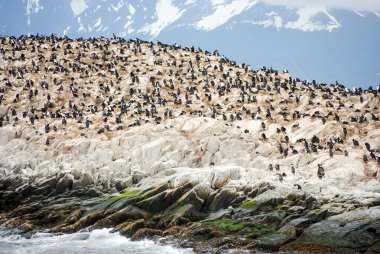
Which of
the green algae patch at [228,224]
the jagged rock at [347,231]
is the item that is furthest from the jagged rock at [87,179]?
the jagged rock at [347,231]

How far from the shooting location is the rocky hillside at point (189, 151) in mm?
45156

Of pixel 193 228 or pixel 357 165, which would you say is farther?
pixel 357 165

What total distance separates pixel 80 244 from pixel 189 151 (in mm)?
23776

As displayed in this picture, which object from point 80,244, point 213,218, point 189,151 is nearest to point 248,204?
point 213,218

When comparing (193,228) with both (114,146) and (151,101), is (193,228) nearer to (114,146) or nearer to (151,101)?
(114,146)

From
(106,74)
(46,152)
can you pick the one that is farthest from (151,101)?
(46,152)

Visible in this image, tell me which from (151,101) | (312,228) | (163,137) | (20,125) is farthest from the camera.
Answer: (151,101)

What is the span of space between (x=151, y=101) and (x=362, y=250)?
2413 inches

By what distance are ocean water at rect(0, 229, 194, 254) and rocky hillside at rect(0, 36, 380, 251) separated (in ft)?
5.49

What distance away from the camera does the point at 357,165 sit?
54.6 m

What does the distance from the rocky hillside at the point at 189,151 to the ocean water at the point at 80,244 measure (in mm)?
1673

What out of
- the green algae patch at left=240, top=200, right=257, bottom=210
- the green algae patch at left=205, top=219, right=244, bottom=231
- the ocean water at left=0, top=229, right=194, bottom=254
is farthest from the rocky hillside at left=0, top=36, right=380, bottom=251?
the ocean water at left=0, top=229, right=194, bottom=254

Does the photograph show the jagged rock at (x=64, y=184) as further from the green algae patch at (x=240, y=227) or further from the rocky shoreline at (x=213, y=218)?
the green algae patch at (x=240, y=227)

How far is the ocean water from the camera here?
41.5 meters
